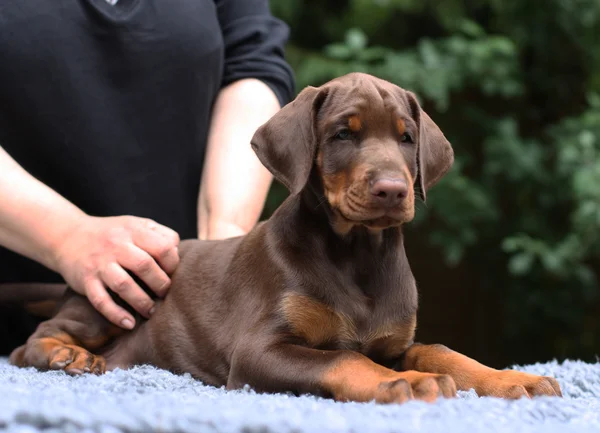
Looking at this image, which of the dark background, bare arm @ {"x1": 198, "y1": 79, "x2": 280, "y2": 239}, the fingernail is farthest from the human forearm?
the dark background

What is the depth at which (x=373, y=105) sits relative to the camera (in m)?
2.75

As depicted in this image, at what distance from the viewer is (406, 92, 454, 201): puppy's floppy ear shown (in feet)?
9.40

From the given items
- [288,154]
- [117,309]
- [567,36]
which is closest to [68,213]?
[117,309]

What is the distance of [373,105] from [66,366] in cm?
146

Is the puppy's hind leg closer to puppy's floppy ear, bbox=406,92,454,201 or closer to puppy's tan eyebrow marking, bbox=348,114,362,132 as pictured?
puppy's tan eyebrow marking, bbox=348,114,362,132

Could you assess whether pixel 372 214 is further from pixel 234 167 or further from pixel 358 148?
pixel 234 167

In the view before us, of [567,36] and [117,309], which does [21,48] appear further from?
[567,36]

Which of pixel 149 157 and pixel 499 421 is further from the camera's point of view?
pixel 149 157

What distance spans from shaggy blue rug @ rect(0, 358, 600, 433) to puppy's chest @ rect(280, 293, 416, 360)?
0.40 m

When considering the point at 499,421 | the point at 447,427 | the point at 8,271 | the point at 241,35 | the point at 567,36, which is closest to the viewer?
the point at 447,427

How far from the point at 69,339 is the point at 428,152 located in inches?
63.3

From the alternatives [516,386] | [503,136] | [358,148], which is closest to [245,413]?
[516,386]

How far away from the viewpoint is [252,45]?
14.1ft

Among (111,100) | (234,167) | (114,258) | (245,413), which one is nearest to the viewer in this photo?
(245,413)
